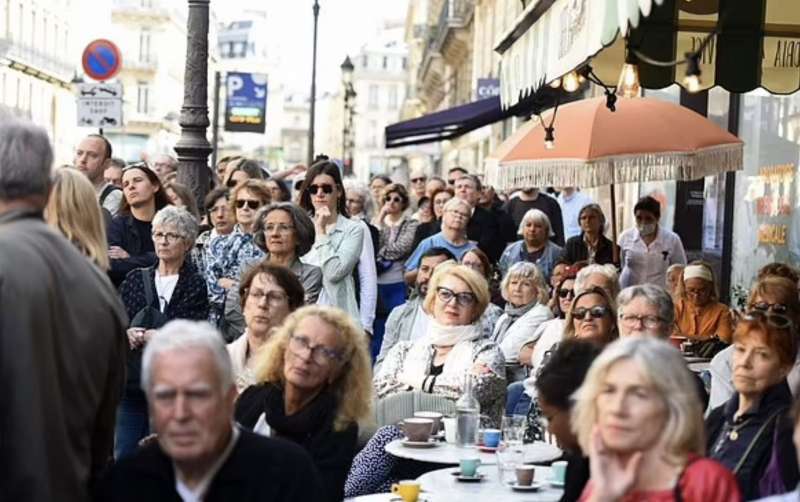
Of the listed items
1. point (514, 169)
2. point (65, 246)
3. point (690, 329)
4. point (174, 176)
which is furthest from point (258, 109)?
point (65, 246)

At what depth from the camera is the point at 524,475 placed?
692 cm

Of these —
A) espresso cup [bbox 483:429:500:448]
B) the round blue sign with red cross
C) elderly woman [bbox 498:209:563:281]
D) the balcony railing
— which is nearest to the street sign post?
the round blue sign with red cross

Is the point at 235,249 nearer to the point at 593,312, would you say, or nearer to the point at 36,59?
the point at 593,312

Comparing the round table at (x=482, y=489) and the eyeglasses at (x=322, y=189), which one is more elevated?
the eyeglasses at (x=322, y=189)

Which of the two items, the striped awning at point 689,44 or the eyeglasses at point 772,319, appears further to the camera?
the striped awning at point 689,44

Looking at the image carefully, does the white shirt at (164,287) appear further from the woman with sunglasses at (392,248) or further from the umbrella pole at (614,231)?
the umbrella pole at (614,231)

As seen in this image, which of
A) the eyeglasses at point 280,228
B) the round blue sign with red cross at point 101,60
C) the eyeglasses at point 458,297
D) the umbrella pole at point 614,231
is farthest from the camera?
the round blue sign with red cross at point 101,60

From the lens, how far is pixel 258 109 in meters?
32.4

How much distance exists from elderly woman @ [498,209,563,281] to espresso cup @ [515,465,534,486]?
797cm

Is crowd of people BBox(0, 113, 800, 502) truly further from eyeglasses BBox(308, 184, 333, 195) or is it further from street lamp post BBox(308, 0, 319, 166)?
street lamp post BBox(308, 0, 319, 166)

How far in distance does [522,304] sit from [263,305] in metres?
3.82

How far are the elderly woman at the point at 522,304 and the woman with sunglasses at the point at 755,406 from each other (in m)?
4.53

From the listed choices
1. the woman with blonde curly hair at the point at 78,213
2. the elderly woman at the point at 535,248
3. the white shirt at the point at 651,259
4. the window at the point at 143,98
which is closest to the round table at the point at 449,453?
the woman with blonde curly hair at the point at 78,213

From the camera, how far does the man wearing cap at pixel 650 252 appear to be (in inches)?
596
